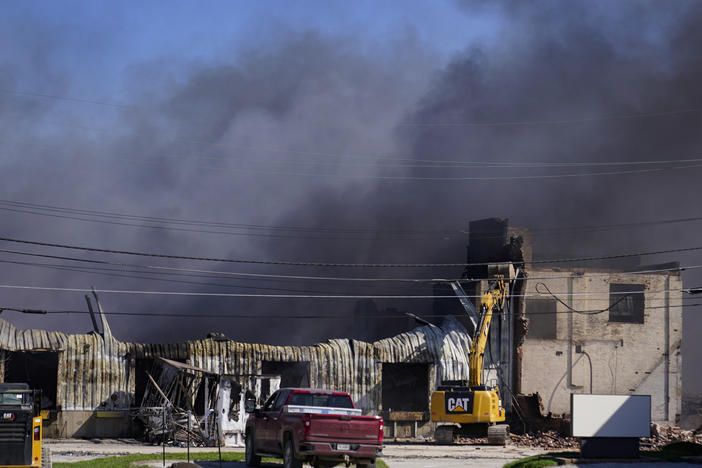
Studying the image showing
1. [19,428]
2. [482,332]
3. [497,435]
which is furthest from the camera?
[482,332]

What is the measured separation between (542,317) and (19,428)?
3667 centimetres

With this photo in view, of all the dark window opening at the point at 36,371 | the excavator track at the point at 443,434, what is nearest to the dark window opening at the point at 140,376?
the dark window opening at the point at 36,371

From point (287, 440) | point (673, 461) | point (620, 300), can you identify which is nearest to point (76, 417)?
point (287, 440)

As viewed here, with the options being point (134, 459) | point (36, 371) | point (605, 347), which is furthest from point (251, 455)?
point (605, 347)

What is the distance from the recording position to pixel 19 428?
19562mm

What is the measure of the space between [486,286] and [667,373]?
13.6 metres

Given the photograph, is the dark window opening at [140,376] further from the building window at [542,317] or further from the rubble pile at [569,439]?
the building window at [542,317]

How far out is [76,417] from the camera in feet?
121

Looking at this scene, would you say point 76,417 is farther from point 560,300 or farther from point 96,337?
point 560,300

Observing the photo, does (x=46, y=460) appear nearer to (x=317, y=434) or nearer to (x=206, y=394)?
(x=317, y=434)

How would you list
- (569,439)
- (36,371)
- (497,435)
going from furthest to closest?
(36,371)
(569,439)
(497,435)

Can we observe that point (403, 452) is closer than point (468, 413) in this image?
Yes

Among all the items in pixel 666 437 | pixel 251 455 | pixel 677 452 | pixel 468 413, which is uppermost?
pixel 251 455

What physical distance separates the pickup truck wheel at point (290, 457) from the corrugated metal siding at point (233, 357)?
61.6ft
